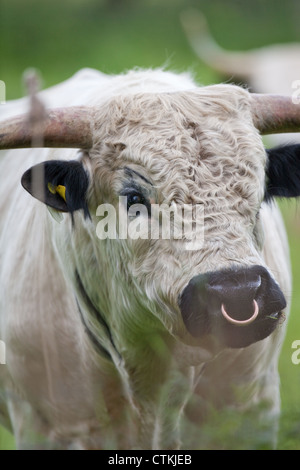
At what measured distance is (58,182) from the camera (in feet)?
13.1

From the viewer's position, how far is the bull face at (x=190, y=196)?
3.42 meters

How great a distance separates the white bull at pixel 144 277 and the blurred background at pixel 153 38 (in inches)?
402

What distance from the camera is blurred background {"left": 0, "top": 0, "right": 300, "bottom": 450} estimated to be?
15328 mm

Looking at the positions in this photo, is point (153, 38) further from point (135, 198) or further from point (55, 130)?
point (135, 198)

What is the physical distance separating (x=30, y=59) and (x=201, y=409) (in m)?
15.0

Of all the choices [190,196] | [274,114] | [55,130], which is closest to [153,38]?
[274,114]

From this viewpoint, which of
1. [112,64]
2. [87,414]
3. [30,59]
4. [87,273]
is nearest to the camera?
[87,273]

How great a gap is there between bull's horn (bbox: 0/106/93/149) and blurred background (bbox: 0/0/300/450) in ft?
35.1

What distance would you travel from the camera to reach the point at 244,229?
11.7 ft

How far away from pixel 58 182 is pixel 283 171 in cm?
99

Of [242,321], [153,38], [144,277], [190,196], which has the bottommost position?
[242,321]


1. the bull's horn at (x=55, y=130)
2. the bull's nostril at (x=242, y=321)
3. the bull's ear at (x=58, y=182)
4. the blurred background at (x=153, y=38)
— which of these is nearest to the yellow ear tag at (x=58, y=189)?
the bull's ear at (x=58, y=182)

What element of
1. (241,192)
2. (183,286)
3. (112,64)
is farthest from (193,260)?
(112,64)

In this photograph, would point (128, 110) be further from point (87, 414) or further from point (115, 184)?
point (87, 414)
